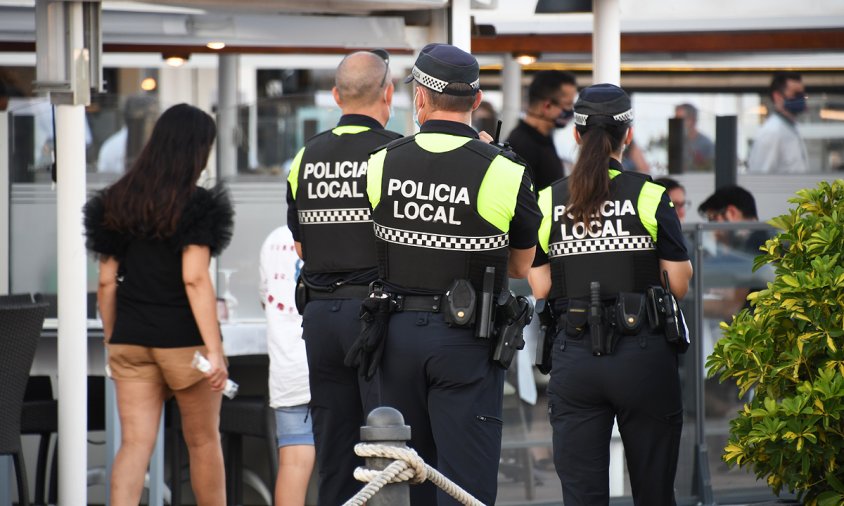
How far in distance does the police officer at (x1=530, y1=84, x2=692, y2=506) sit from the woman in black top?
4.67 feet

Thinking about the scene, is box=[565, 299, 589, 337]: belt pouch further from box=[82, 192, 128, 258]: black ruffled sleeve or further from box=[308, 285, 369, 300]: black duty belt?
box=[82, 192, 128, 258]: black ruffled sleeve

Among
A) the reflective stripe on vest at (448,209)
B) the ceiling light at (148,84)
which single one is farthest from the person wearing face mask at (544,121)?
the ceiling light at (148,84)

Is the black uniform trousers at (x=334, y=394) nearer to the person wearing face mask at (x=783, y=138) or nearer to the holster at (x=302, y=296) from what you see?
the holster at (x=302, y=296)

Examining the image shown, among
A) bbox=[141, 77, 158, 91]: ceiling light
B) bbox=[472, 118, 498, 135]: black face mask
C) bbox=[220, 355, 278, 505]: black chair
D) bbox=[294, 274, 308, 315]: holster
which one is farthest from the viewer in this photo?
bbox=[141, 77, 158, 91]: ceiling light

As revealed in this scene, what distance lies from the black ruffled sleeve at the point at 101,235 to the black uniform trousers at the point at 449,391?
61.5 inches

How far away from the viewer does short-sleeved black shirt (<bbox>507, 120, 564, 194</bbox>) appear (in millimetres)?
7238

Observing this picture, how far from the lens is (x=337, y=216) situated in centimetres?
462

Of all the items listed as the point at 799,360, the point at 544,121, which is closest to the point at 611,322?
the point at 799,360

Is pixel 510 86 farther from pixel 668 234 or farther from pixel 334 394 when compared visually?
pixel 334 394

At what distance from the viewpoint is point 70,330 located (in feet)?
18.9

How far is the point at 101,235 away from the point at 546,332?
1816 mm

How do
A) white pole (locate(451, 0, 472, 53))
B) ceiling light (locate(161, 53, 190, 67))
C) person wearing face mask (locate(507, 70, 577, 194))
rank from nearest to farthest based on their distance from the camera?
white pole (locate(451, 0, 472, 53))
person wearing face mask (locate(507, 70, 577, 194))
ceiling light (locate(161, 53, 190, 67))

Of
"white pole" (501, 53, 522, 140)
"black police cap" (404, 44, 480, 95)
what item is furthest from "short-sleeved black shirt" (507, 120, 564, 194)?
"white pole" (501, 53, 522, 140)

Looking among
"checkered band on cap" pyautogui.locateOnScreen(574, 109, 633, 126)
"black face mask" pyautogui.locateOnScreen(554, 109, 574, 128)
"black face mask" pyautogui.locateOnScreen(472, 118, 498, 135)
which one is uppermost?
"black face mask" pyautogui.locateOnScreen(472, 118, 498, 135)
